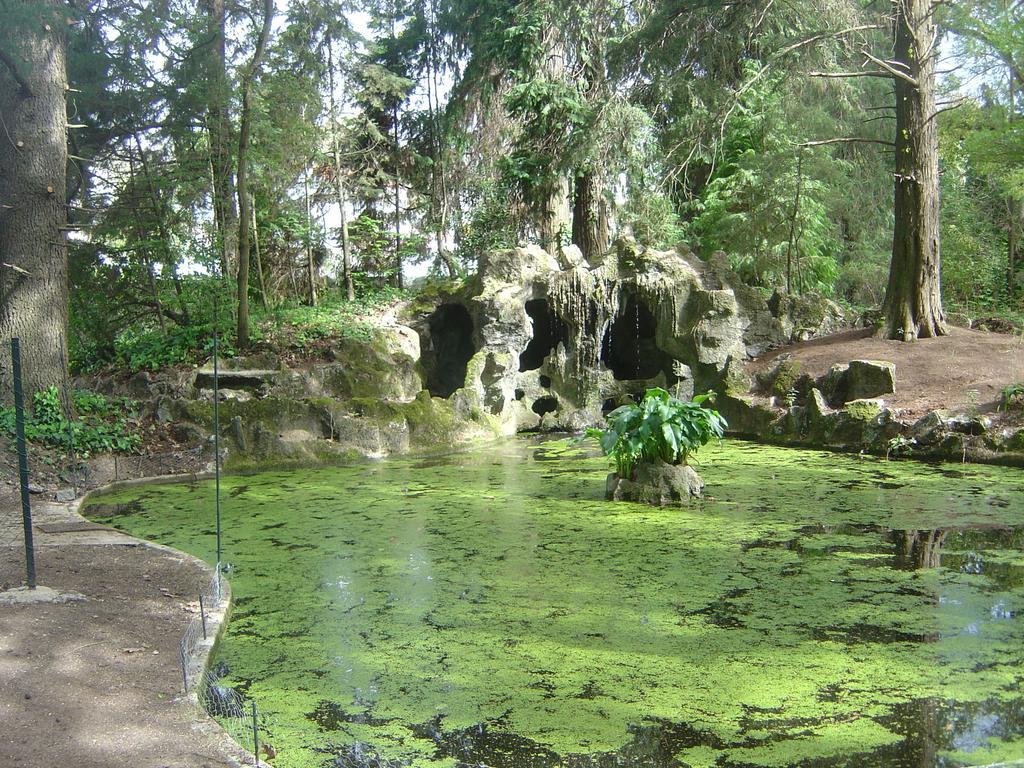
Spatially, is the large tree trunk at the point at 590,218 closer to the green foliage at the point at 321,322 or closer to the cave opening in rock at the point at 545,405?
the cave opening in rock at the point at 545,405

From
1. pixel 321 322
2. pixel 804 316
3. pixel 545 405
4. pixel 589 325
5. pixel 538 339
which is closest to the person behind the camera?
pixel 321 322

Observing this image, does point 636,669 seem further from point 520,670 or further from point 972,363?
point 972,363

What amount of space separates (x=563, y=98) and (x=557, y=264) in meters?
3.23

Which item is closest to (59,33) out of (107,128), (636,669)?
(107,128)

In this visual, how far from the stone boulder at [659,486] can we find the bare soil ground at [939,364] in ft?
13.0

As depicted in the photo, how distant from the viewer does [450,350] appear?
1561cm

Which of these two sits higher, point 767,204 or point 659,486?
point 767,204

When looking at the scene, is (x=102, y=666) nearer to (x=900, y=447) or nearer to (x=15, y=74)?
(x=15, y=74)

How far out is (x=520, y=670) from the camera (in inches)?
160

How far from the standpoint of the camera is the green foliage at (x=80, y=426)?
9.11 m

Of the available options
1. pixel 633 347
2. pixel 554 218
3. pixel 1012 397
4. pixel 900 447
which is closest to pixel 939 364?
pixel 1012 397

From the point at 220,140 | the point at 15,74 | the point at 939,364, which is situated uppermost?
the point at 220,140

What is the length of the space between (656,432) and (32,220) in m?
7.04

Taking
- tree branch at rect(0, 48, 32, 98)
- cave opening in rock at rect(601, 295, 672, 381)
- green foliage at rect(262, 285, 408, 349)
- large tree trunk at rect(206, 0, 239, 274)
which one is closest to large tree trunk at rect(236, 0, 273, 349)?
large tree trunk at rect(206, 0, 239, 274)
